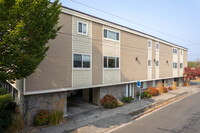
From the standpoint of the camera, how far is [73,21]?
11.1m

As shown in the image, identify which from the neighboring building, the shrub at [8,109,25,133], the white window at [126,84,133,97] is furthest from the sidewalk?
the white window at [126,84,133,97]

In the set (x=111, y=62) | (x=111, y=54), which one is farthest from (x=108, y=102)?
(x=111, y=54)

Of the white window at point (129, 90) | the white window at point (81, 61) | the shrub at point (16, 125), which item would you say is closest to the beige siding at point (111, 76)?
the white window at point (81, 61)

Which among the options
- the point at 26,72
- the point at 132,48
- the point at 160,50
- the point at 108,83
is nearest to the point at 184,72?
the point at 160,50

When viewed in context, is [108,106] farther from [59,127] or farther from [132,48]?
[132,48]

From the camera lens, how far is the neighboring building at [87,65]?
948cm

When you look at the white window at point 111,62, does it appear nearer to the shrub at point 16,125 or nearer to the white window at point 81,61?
the white window at point 81,61

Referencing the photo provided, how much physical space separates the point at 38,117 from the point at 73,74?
392cm

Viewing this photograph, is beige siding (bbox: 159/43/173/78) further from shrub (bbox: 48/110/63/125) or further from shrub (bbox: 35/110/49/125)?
shrub (bbox: 35/110/49/125)

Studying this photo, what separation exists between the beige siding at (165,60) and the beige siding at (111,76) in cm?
1139

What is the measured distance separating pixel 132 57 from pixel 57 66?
10.1m

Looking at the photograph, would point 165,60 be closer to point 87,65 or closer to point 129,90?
point 129,90

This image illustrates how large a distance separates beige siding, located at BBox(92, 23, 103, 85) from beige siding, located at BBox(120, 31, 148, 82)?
333 cm

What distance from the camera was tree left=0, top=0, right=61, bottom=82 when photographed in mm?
5164
